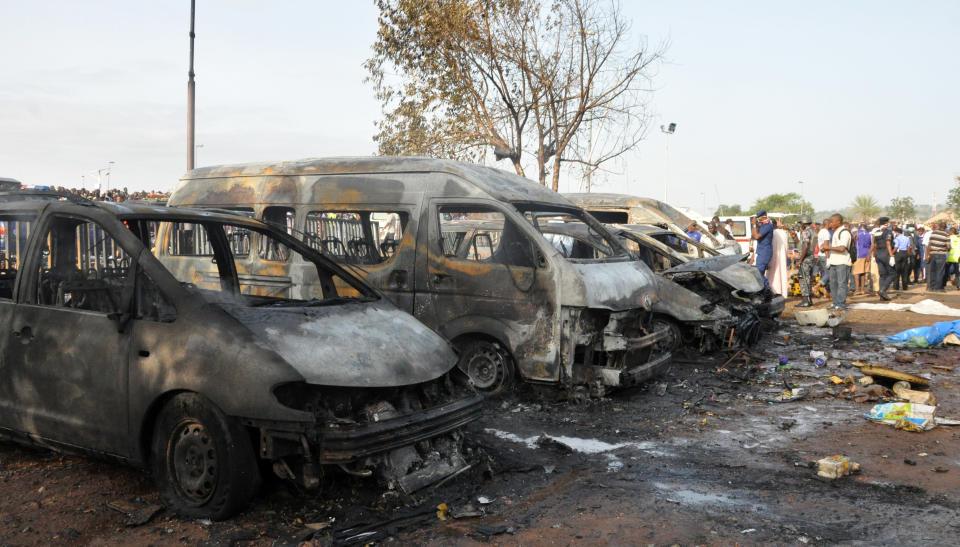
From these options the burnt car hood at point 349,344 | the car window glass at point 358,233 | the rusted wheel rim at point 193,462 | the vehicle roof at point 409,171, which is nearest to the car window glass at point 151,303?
the burnt car hood at point 349,344

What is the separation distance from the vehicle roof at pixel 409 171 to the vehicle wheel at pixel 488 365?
131 centimetres

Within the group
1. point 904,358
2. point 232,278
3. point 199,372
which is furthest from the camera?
point 904,358

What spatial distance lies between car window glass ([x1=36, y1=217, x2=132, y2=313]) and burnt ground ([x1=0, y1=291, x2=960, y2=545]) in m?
0.96

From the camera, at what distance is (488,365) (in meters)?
6.63

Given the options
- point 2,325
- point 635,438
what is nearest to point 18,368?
point 2,325

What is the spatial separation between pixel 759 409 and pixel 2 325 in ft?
19.4

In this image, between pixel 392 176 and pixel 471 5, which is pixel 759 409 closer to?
pixel 392 176

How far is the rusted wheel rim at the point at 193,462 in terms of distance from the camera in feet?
12.1

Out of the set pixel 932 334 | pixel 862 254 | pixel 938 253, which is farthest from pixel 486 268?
pixel 938 253

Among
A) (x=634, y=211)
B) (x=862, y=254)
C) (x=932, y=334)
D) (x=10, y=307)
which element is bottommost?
(x=932, y=334)

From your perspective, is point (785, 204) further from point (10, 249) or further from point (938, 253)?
point (10, 249)

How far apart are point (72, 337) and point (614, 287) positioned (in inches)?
164

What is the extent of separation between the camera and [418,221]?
6762 millimetres

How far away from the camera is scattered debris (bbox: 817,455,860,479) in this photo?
4.70 meters
